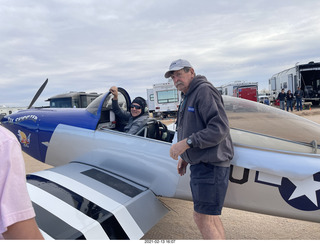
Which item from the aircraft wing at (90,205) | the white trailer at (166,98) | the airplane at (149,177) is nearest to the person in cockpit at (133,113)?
the airplane at (149,177)

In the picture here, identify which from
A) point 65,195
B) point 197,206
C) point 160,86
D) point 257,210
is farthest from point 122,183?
point 160,86

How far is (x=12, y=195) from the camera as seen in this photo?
756 millimetres

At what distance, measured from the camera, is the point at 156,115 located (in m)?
20.4

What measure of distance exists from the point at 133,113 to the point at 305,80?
68.4 ft

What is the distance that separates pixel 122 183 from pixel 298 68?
1895cm

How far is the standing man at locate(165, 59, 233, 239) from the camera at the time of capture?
173 cm

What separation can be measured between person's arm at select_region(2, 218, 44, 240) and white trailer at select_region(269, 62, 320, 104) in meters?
20.1

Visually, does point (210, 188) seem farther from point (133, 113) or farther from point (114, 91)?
point (114, 91)

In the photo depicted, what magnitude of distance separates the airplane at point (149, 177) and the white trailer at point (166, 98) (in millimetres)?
15700

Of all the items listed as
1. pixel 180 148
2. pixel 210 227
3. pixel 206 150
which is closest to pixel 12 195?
pixel 180 148

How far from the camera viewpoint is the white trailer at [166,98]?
1897 centimetres

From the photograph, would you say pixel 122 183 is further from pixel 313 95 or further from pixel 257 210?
pixel 313 95

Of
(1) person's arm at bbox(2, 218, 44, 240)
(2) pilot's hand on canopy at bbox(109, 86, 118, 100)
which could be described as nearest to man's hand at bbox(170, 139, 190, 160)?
(1) person's arm at bbox(2, 218, 44, 240)

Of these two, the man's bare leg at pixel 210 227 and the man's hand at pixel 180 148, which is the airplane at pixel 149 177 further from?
the man's hand at pixel 180 148
